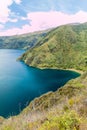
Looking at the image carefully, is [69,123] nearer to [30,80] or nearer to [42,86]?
[42,86]

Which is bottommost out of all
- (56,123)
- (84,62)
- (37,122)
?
(84,62)

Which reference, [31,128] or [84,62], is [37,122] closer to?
[31,128]

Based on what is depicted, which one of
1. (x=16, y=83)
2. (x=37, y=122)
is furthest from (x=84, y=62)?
(x=37, y=122)

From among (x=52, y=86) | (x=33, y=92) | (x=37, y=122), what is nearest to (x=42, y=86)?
(x=52, y=86)

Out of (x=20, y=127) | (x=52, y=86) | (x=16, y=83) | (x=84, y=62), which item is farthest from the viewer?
(x=84, y=62)

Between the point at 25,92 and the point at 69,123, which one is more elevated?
the point at 69,123

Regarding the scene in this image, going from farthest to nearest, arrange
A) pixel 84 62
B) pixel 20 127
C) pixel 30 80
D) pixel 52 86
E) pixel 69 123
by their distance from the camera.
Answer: pixel 84 62 → pixel 30 80 → pixel 52 86 → pixel 20 127 → pixel 69 123

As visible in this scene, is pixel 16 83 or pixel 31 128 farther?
pixel 16 83

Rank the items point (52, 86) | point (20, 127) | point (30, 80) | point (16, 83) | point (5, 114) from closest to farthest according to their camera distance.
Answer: point (20, 127), point (5, 114), point (52, 86), point (16, 83), point (30, 80)

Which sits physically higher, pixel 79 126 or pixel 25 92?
pixel 79 126
